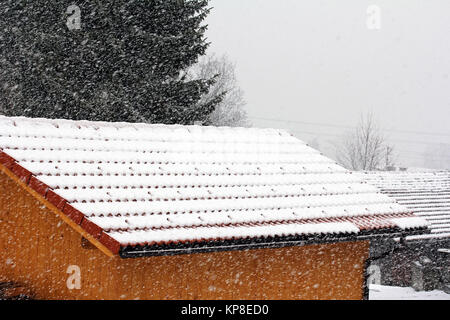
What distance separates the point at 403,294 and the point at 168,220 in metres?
13.8

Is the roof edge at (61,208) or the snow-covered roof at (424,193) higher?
the roof edge at (61,208)

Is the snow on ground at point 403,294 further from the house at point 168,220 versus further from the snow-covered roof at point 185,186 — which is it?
the house at point 168,220

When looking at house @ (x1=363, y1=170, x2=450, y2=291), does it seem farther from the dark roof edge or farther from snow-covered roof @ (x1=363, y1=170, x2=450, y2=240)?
the dark roof edge

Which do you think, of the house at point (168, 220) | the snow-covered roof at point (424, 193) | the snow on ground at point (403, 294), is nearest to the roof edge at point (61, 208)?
the house at point (168, 220)

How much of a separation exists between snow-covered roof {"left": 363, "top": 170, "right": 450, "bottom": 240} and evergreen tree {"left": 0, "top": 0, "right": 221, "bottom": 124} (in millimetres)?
8612

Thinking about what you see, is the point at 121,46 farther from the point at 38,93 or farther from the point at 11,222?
the point at 11,222

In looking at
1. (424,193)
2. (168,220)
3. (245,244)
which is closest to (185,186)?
(168,220)

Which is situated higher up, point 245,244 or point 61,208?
point 61,208

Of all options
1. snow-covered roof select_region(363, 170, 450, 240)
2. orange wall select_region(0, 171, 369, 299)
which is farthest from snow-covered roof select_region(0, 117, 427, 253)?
snow-covered roof select_region(363, 170, 450, 240)

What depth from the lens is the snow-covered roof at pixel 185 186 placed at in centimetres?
559

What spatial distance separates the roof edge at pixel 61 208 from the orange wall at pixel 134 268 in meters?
0.56

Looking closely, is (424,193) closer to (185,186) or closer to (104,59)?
(104,59)

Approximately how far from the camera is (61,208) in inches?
213

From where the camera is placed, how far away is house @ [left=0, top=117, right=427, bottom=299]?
18.5ft
